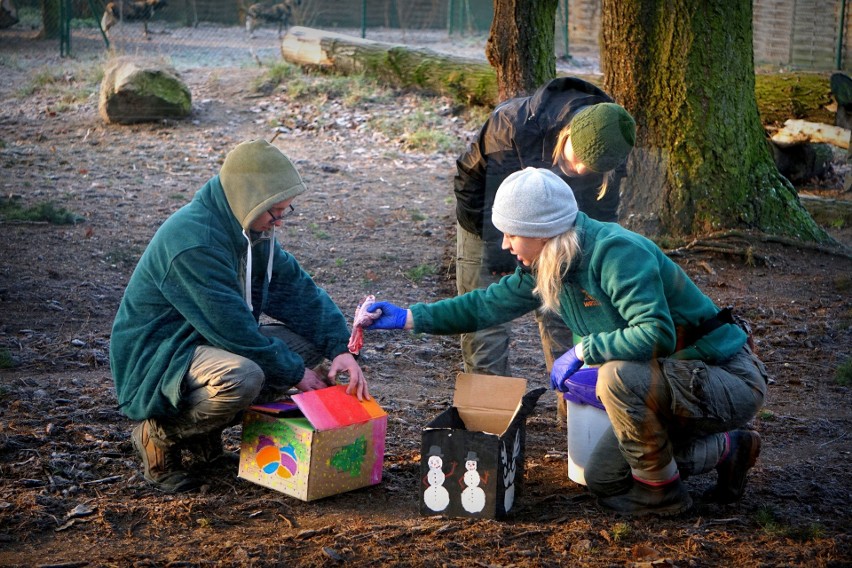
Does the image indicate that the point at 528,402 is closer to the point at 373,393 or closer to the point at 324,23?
the point at 373,393

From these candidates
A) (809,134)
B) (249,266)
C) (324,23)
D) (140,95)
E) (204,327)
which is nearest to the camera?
(204,327)

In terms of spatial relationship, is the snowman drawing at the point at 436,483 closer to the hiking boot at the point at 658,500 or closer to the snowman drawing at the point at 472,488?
the snowman drawing at the point at 472,488

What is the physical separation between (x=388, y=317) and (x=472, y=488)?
30.6 inches

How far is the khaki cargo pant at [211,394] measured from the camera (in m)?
3.68

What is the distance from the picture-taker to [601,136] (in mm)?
3787

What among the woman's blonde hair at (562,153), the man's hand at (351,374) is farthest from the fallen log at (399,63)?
the man's hand at (351,374)

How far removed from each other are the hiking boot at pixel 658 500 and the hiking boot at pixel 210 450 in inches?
66.2

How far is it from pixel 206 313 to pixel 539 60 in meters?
4.60

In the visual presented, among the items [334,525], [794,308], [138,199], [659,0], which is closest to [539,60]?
[659,0]

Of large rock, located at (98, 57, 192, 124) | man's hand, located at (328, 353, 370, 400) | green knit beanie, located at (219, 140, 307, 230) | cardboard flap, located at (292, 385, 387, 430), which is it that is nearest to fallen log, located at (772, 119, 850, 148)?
large rock, located at (98, 57, 192, 124)

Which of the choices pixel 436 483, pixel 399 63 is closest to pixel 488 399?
pixel 436 483

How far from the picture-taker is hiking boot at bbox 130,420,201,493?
12.8ft

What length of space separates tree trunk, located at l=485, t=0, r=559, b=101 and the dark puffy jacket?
3153mm

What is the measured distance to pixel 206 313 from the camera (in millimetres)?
3699
